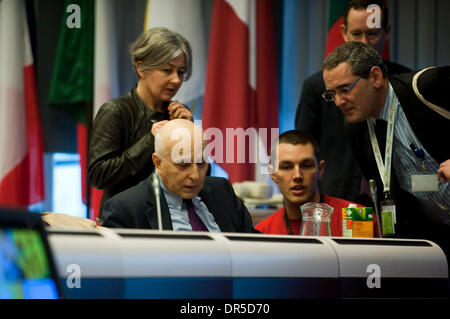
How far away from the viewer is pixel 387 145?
2371mm

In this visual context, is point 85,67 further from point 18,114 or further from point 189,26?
point 189,26

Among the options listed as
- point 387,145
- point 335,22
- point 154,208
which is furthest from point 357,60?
point 335,22

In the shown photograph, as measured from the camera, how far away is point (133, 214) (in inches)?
77.4

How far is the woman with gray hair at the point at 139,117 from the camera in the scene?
2379mm

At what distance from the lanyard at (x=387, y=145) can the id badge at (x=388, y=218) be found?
8 centimetres

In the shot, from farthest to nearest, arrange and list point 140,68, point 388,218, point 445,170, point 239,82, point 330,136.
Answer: point 239,82 < point 330,136 < point 140,68 < point 388,218 < point 445,170

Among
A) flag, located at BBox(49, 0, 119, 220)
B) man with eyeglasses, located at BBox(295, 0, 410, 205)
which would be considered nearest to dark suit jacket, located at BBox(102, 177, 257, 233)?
man with eyeglasses, located at BBox(295, 0, 410, 205)

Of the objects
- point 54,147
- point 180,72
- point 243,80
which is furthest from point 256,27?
point 180,72

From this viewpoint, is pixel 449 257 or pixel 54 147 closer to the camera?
pixel 449 257

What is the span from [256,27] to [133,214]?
8.21ft

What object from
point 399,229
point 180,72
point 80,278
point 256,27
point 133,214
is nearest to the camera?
point 80,278

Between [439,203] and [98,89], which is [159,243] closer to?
[439,203]

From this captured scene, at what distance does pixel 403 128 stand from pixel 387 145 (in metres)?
0.08

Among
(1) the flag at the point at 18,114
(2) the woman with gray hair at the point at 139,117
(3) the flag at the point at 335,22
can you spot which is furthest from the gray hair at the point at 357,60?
(1) the flag at the point at 18,114
